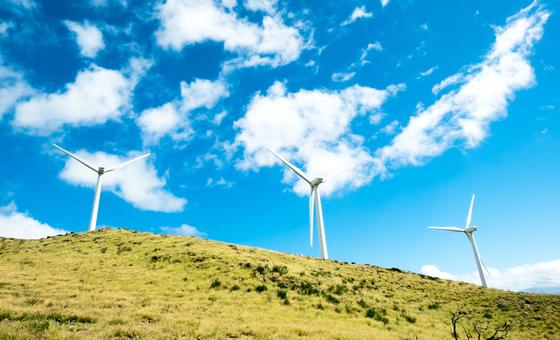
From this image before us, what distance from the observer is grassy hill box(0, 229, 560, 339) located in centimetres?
1742

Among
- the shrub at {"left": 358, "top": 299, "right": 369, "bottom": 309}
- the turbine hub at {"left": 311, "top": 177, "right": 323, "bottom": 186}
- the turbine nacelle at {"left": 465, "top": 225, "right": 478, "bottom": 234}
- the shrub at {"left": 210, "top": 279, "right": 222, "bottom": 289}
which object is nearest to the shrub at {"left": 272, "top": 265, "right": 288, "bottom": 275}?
the shrub at {"left": 210, "top": 279, "right": 222, "bottom": 289}

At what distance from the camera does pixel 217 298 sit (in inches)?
1099

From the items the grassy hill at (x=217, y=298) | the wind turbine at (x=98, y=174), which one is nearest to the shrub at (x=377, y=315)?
the grassy hill at (x=217, y=298)

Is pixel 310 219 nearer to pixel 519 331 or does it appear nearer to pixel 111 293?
pixel 519 331

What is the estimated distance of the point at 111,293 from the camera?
84.5 ft

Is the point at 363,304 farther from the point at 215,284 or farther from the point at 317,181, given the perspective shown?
the point at 317,181

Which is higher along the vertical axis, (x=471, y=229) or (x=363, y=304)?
(x=471, y=229)

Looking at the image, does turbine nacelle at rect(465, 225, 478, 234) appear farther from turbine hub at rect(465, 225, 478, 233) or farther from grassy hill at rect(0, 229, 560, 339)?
grassy hill at rect(0, 229, 560, 339)

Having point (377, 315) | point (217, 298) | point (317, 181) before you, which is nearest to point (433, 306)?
point (377, 315)

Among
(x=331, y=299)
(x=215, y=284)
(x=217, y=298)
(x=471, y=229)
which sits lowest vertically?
(x=331, y=299)

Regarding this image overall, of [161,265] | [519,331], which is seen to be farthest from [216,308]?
[519,331]

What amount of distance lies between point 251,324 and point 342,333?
16.2 ft

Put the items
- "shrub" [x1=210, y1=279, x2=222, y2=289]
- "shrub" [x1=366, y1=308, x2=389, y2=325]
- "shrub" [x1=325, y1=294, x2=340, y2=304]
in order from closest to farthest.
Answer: "shrub" [x1=366, y1=308, x2=389, y2=325], "shrub" [x1=210, y1=279, x2=222, y2=289], "shrub" [x1=325, y1=294, x2=340, y2=304]

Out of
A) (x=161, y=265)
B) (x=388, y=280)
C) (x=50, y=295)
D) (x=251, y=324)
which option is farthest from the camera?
(x=388, y=280)
